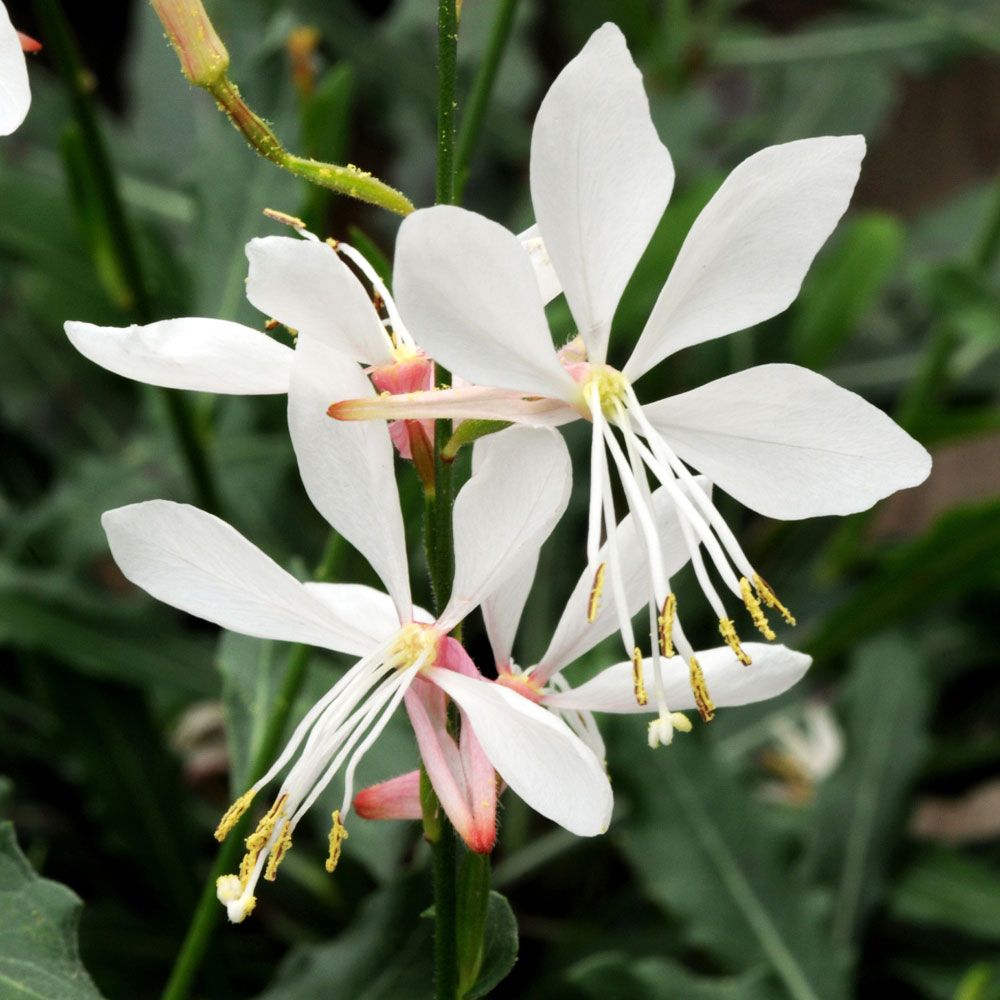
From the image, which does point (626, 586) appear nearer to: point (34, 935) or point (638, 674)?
point (638, 674)

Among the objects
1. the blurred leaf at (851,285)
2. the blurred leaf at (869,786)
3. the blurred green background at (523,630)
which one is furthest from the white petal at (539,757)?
the blurred leaf at (851,285)

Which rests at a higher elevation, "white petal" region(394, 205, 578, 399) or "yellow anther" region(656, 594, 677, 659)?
"white petal" region(394, 205, 578, 399)

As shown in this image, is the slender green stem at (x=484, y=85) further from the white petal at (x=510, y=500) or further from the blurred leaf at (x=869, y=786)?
the blurred leaf at (x=869, y=786)

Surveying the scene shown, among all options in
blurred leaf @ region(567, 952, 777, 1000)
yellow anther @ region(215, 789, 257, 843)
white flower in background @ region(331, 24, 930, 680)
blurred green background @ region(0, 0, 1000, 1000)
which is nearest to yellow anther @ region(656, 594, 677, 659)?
white flower in background @ region(331, 24, 930, 680)

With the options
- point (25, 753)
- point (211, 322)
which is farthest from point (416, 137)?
point (211, 322)

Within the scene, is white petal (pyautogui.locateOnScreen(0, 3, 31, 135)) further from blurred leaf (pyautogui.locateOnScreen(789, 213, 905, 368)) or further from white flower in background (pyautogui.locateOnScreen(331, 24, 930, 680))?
blurred leaf (pyautogui.locateOnScreen(789, 213, 905, 368))

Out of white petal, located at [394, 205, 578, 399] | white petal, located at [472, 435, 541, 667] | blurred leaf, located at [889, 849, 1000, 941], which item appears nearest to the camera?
white petal, located at [394, 205, 578, 399]
